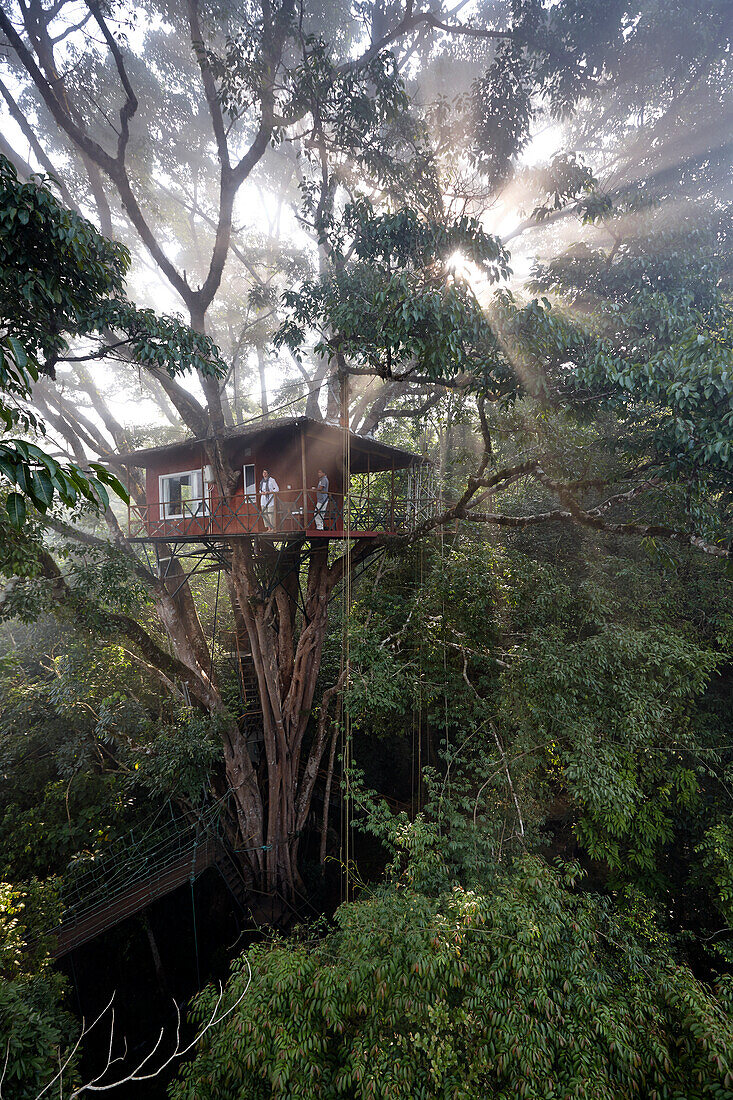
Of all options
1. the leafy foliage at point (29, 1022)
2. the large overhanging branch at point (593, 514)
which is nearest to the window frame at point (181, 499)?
the large overhanging branch at point (593, 514)

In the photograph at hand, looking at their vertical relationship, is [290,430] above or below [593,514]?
above

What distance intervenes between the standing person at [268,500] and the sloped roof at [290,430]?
0.88 m

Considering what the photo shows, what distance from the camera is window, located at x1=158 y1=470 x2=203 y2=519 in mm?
10148

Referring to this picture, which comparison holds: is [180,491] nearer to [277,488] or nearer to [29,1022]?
[277,488]

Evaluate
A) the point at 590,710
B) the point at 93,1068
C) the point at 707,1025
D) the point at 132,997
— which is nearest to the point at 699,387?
the point at 590,710

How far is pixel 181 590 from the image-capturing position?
1041cm

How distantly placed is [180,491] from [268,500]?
3.30 m

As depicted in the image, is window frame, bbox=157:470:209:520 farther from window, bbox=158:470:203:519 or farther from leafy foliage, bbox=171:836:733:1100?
leafy foliage, bbox=171:836:733:1100

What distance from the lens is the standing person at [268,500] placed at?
A: 8.30 meters

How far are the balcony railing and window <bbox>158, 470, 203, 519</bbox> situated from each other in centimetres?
7

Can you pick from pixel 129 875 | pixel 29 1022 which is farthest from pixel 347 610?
pixel 129 875

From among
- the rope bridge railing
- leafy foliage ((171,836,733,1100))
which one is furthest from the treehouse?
the rope bridge railing

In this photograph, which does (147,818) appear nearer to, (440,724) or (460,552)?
(440,724)

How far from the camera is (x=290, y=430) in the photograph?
29.9ft
